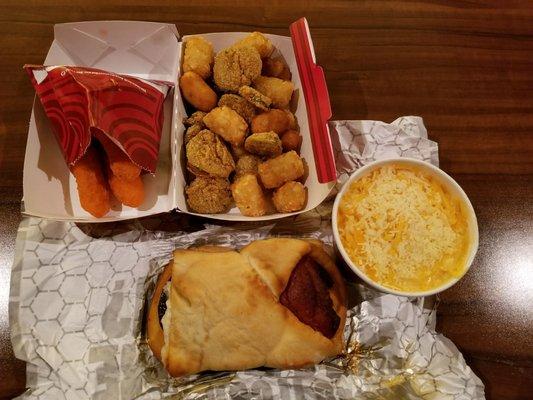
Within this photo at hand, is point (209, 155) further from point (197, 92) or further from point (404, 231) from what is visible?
point (404, 231)

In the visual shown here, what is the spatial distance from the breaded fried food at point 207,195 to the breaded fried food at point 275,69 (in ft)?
1.25

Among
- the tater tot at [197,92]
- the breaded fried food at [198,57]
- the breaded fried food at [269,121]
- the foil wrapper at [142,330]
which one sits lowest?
the foil wrapper at [142,330]

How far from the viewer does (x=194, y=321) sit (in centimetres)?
113

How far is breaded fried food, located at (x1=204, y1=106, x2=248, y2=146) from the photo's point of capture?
1.28 metres

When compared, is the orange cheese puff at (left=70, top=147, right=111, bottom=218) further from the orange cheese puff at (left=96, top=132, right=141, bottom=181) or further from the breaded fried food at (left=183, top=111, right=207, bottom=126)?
the breaded fried food at (left=183, top=111, right=207, bottom=126)

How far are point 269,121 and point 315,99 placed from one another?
0.47ft

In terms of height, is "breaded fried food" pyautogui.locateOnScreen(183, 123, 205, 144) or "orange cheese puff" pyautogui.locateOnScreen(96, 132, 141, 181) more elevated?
"breaded fried food" pyautogui.locateOnScreen(183, 123, 205, 144)

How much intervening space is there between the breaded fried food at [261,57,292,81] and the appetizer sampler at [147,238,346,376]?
558mm

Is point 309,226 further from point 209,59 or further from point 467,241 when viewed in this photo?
point 209,59

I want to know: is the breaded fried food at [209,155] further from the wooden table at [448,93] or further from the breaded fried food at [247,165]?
the wooden table at [448,93]

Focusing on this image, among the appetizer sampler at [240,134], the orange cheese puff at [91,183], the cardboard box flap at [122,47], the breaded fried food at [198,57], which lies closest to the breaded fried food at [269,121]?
the appetizer sampler at [240,134]

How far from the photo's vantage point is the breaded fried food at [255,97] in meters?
1.30

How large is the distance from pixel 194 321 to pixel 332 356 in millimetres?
378

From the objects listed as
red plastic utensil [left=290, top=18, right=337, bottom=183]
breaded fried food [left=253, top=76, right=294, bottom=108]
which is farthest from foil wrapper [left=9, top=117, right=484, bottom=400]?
breaded fried food [left=253, top=76, right=294, bottom=108]
